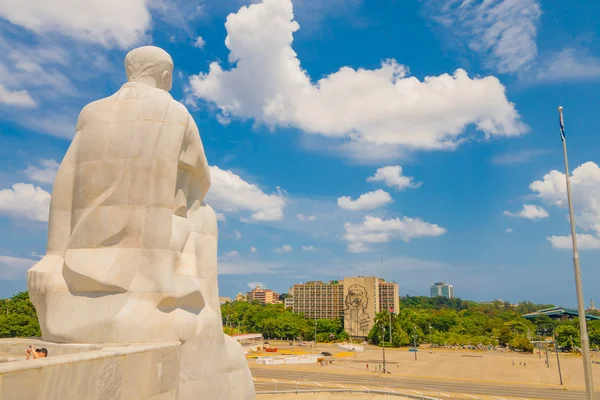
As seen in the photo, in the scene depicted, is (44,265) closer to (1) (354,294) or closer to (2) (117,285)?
(2) (117,285)

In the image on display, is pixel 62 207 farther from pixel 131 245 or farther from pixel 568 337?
pixel 568 337

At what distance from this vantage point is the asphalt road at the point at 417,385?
33531 millimetres

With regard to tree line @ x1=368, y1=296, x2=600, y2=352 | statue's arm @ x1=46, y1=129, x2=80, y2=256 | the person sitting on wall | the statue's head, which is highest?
the statue's head

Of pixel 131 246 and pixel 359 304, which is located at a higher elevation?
pixel 131 246

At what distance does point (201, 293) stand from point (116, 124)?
4395 mm

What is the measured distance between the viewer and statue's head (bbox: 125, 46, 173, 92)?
1212cm

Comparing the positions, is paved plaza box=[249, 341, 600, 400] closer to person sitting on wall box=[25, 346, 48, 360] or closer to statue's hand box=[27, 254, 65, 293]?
statue's hand box=[27, 254, 65, 293]

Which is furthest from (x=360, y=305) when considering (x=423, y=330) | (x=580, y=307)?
(x=580, y=307)

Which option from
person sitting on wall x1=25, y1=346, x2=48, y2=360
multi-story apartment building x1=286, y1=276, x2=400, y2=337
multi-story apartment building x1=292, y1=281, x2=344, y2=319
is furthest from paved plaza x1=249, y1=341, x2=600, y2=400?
multi-story apartment building x1=292, y1=281, x2=344, y2=319

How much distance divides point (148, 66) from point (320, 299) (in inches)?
4701

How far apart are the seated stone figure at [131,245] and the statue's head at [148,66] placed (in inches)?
21.6

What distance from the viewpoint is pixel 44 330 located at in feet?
32.6

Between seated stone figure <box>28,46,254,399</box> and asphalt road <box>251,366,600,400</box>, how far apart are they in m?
24.7

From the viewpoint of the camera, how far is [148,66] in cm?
1214
